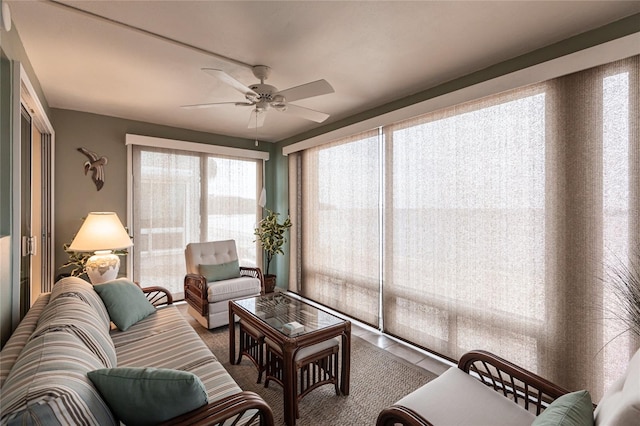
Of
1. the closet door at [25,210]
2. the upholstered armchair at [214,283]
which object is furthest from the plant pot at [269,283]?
the closet door at [25,210]

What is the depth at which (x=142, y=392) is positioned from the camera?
108 centimetres

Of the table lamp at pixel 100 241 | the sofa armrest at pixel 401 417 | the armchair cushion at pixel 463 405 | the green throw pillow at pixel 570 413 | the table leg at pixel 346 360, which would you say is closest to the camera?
the green throw pillow at pixel 570 413

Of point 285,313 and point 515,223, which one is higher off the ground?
point 515,223

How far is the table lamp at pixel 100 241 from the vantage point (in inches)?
112

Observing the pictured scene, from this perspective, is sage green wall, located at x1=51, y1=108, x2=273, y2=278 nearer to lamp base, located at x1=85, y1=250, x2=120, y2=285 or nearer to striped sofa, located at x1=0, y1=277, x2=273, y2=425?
lamp base, located at x1=85, y1=250, x2=120, y2=285

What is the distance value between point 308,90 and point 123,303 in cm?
219

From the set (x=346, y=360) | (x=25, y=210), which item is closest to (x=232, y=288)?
(x=346, y=360)

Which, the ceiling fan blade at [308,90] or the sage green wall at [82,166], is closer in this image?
the ceiling fan blade at [308,90]

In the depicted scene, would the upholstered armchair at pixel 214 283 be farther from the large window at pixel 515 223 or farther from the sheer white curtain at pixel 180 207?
the large window at pixel 515 223

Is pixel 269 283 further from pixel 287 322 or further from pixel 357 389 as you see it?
pixel 357 389

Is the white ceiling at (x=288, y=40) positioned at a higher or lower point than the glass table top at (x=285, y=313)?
higher

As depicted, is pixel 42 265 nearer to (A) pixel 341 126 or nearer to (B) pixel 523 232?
(A) pixel 341 126

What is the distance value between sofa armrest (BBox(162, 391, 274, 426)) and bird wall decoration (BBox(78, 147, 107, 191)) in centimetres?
368

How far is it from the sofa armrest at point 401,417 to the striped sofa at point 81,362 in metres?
0.52
